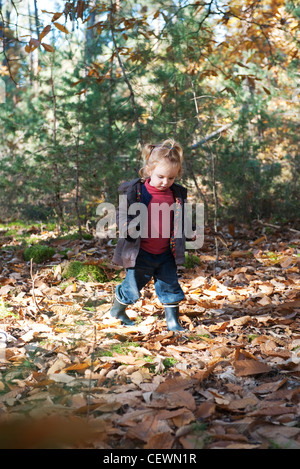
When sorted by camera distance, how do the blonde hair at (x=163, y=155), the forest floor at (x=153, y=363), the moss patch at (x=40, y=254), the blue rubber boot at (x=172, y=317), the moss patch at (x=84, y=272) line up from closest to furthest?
1. the forest floor at (x=153, y=363)
2. the blonde hair at (x=163, y=155)
3. the blue rubber boot at (x=172, y=317)
4. the moss patch at (x=84, y=272)
5. the moss patch at (x=40, y=254)

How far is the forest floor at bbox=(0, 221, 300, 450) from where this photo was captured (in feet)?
6.05

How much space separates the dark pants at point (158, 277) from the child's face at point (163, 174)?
22.7 inches

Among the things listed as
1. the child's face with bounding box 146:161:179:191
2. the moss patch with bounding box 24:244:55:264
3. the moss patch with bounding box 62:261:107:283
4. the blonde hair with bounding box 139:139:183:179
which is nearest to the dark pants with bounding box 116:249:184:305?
the child's face with bounding box 146:161:179:191

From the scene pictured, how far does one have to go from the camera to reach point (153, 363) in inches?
108

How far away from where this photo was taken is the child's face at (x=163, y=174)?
11.0ft

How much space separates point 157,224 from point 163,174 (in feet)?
1.38

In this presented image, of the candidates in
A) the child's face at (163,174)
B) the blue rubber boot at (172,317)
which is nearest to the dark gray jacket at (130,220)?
the child's face at (163,174)

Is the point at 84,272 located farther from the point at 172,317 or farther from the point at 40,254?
the point at 172,317

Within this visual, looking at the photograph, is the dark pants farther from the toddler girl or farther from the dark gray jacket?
the dark gray jacket

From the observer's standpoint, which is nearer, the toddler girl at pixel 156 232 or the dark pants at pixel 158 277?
the toddler girl at pixel 156 232

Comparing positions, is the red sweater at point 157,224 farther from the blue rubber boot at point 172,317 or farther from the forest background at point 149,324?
the forest background at point 149,324

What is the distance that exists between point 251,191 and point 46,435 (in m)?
7.30

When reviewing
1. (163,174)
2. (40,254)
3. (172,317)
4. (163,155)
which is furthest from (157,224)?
(40,254)

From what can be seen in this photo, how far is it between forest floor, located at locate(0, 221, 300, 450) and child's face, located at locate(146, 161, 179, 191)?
1.14 meters
